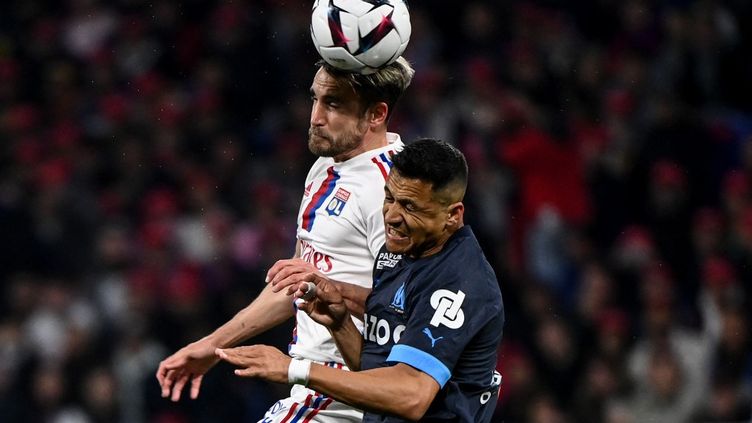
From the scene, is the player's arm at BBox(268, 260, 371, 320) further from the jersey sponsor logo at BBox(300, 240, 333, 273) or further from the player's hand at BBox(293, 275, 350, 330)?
the jersey sponsor logo at BBox(300, 240, 333, 273)

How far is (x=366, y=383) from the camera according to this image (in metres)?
3.92

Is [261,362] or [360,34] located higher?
[360,34]

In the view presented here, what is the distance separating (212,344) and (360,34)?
1311 mm

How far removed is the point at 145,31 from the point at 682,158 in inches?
218

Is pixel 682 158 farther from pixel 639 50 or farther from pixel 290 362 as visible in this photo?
pixel 290 362

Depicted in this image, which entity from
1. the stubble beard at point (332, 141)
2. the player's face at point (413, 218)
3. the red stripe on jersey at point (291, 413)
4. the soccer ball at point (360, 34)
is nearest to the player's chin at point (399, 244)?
the player's face at point (413, 218)

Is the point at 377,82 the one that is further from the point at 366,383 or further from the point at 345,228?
the point at 366,383

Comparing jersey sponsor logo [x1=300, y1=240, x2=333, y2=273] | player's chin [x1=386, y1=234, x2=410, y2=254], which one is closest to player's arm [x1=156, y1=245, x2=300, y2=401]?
jersey sponsor logo [x1=300, y1=240, x2=333, y2=273]

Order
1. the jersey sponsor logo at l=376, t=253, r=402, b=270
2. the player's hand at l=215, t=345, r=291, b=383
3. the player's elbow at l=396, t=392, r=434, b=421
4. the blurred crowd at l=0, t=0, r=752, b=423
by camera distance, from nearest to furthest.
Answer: the player's hand at l=215, t=345, r=291, b=383
the player's elbow at l=396, t=392, r=434, b=421
the jersey sponsor logo at l=376, t=253, r=402, b=270
the blurred crowd at l=0, t=0, r=752, b=423

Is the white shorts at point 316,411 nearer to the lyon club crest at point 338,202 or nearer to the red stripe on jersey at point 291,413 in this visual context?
the red stripe on jersey at point 291,413

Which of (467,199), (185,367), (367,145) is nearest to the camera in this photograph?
(367,145)

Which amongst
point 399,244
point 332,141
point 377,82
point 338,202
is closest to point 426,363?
point 399,244

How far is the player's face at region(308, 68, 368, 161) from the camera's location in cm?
473

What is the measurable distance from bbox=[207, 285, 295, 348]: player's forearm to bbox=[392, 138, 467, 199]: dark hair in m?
1.07
